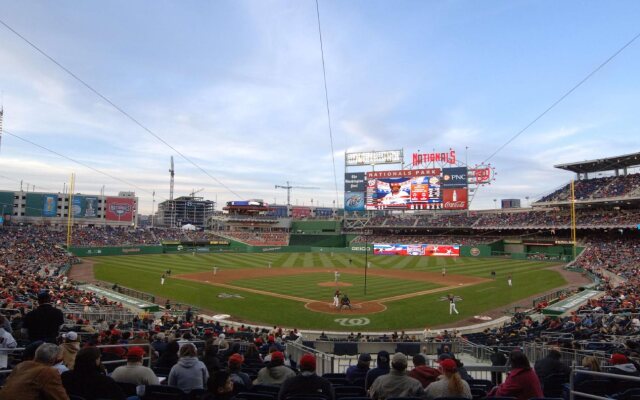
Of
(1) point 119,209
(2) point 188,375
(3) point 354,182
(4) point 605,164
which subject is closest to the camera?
(2) point 188,375

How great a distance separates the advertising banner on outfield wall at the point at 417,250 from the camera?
63.4 meters

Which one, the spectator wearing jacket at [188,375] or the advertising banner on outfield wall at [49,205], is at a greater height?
the advertising banner on outfield wall at [49,205]

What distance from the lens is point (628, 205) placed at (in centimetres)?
5562

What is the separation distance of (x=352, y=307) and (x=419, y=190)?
4783cm

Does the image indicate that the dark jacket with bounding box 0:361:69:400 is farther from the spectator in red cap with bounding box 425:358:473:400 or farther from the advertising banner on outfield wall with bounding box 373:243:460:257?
the advertising banner on outfield wall with bounding box 373:243:460:257

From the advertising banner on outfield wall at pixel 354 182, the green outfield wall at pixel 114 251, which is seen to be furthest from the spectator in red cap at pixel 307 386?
the advertising banner on outfield wall at pixel 354 182

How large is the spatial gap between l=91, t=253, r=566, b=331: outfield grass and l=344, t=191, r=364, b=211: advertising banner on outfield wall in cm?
2530

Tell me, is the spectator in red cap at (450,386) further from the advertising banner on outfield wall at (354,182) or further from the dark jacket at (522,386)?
the advertising banner on outfield wall at (354,182)

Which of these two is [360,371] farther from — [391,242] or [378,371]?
[391,242]

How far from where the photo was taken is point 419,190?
7075cm

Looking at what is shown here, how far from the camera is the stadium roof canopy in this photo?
56631 mm

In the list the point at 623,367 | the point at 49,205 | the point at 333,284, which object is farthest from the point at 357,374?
the point at 49,205

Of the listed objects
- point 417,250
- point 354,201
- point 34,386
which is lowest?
point 417,250

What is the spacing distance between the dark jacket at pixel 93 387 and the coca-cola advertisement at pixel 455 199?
68799mm
